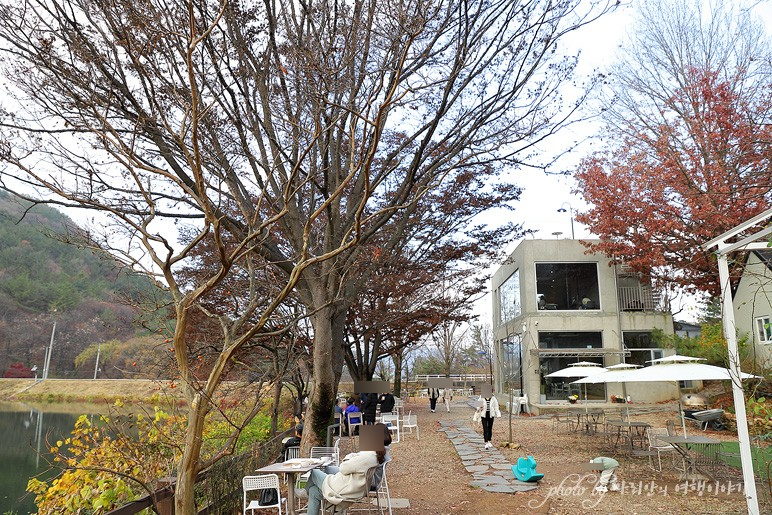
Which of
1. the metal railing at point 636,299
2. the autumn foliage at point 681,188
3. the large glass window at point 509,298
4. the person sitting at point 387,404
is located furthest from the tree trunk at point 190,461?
the metal railing at point 636,299

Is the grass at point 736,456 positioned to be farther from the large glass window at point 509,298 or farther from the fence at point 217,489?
the large glass window at point 509,298

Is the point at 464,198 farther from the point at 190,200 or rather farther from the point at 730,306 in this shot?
the point at 730,306

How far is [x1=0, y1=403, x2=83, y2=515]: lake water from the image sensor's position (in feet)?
41.0

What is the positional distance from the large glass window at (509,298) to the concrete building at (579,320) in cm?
102

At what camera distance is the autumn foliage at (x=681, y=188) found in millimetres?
16781

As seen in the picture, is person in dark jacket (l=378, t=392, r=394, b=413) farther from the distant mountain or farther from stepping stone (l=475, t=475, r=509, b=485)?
the distant mountain

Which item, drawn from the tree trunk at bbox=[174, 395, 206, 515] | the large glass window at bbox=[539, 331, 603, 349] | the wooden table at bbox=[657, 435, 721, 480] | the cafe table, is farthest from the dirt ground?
the large glass window at bbox=[539, 331, 603, 349]

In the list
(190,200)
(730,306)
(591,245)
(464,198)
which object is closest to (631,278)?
(591,245)

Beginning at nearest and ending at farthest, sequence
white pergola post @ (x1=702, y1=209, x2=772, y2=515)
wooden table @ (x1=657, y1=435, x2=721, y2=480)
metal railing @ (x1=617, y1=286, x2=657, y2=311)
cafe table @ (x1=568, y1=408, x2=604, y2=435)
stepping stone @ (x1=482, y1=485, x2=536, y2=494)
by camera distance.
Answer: white pergola post @ (x1=702, y1=209, x2=772, y2=515)
stepping stone @ (x1=482, y1=485, x2=536, y2=494)
wooden table @ (x1=657, y1=435, x2=721, y2=480)
cafe table @ (x1=568, y1=408, x2=604, y2=435)
metal railing @ (x1=617, y1=286, x2=657, y2=311)

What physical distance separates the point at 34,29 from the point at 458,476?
8.86m

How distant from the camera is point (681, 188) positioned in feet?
57.2

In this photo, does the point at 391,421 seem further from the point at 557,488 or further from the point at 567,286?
the point at 567,286

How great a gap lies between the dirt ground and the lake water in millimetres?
5145

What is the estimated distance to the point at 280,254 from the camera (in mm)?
9055
